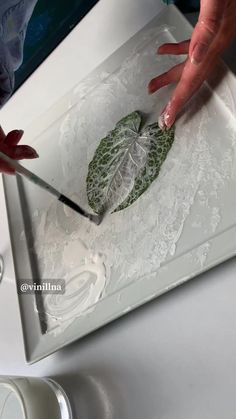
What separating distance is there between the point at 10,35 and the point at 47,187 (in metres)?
0.21

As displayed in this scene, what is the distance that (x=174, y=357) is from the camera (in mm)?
370

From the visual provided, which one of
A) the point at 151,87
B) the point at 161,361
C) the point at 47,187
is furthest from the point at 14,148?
the point at 161,361

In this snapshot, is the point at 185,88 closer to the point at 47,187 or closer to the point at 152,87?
the point at 152,87

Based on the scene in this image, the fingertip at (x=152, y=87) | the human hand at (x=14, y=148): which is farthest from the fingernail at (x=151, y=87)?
the human hand at (x=14, y=148)

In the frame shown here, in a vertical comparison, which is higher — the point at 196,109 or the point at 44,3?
the point at 44,3

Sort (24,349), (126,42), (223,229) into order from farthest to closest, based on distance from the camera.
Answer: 1. (126,42)
2. (24,349)
3. (223,229)

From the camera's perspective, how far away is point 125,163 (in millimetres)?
492

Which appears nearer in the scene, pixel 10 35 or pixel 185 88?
pixel 185 88

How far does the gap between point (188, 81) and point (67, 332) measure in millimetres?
268

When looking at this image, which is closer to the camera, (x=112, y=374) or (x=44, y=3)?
(x=112, y=374)

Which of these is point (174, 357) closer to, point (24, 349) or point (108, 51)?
point (24, 349)

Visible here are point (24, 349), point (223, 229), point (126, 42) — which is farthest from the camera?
point (126, 42)

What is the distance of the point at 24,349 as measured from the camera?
0.48 metres

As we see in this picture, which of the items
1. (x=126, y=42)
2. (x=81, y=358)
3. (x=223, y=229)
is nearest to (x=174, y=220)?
(x=223, y=229)
